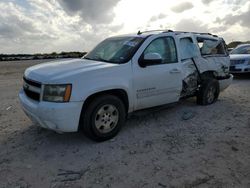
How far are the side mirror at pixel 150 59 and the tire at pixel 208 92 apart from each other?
213cm

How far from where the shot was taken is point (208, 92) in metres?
6.68

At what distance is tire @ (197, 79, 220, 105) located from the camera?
6.54 m

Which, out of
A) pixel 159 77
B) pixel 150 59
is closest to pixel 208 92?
pixel 159 77

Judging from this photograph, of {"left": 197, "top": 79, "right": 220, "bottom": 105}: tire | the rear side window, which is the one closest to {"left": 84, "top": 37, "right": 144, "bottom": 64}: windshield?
the rear side window

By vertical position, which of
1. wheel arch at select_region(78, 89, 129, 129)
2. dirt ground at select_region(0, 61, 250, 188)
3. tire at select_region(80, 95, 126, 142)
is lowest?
dirt ground at select_region(0, 61, 250, 188)

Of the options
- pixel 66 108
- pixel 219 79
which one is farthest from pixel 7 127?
pixel 219 79

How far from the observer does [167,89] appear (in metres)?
5.41

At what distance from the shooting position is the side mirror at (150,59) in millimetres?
4797

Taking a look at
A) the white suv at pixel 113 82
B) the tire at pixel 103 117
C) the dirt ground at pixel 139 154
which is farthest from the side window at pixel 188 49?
the tire at pixel 103 117

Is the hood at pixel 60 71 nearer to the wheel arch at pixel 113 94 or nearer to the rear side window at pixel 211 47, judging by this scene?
the wheel arch at pixel 113 94

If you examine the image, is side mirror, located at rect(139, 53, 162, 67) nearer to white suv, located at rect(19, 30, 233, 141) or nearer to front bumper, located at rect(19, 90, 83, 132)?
white suv, located at rect(19, 30, 233, 141)

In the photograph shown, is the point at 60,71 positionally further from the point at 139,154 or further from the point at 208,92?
the point at 208,92

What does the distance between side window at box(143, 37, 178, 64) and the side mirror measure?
1.10 ft

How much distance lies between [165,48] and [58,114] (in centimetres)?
274
